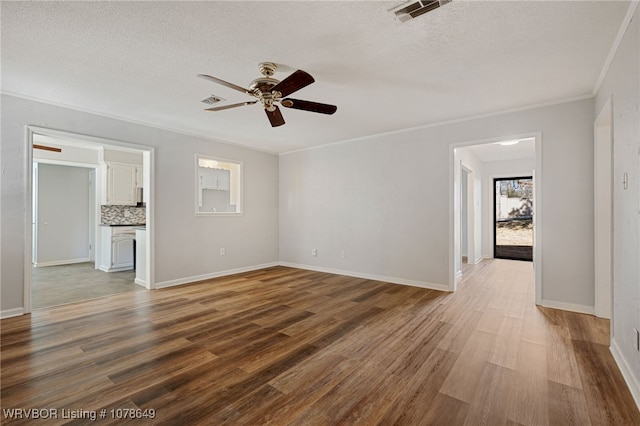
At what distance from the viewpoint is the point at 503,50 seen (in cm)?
241

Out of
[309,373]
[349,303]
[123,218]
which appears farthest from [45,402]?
[123,218]

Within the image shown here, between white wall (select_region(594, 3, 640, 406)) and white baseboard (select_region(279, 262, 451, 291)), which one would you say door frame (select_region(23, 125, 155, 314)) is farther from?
white wall (select_region(594, 3, 640, 406))

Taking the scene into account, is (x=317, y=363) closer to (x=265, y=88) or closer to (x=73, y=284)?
(x=265, y=88)

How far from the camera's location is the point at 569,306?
11.4 ft

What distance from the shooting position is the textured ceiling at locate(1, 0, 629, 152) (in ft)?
6.39

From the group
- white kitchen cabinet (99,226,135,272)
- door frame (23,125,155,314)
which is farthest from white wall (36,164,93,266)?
door frame (23,125,155,314)

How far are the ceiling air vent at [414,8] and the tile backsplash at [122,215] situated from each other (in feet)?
21.9

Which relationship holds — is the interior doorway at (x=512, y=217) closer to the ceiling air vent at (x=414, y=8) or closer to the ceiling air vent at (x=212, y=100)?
the ceiling air vent at (x=414, y=8)

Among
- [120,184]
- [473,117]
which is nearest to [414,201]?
[473,117]

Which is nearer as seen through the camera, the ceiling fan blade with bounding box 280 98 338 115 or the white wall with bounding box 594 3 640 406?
the white wall with bounding box 594 3 640 406

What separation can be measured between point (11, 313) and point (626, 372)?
5.75m

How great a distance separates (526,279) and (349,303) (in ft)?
11.4

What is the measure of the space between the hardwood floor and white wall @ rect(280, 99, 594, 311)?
0.76m

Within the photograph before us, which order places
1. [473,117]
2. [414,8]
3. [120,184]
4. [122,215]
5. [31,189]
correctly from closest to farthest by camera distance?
[414,8] → [31,189] → [473,117] → [120,184] → [122,215]
